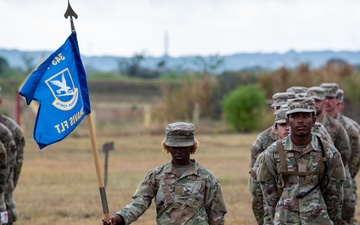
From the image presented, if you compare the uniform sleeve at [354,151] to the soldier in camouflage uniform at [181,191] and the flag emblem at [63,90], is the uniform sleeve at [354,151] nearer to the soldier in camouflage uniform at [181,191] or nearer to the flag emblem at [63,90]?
the soldier in camouflage uniform at [181,191]

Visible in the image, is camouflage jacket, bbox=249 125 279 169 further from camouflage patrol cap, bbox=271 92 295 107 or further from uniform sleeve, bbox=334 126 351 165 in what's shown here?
uniform sleeve, bbox=334 126 351 165

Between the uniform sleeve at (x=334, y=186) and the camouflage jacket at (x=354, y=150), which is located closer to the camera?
the uniform sleeve at (x=334, y=186)

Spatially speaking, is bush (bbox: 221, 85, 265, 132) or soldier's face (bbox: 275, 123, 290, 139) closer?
soldier's face (bbox: 275, 123, 290, 139)

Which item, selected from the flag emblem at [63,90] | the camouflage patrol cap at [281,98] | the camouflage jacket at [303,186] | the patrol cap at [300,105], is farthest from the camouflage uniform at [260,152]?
the flag emblem at [63,90]

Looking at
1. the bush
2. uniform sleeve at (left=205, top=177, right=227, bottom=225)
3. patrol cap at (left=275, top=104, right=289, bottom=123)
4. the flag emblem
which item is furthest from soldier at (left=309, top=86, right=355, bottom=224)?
the bush

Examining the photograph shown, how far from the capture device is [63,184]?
24.4 m

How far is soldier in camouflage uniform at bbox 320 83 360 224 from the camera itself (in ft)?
48.0

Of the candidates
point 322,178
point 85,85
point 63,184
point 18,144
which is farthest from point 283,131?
point 63,184

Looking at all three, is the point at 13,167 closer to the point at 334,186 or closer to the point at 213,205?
the point at 213,205

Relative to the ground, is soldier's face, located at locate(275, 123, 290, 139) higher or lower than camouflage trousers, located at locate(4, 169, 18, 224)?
higher

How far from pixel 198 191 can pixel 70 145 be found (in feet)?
92.3

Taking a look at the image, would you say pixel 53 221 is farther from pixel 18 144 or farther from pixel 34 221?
pixel 18 144

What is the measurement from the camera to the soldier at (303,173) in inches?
380

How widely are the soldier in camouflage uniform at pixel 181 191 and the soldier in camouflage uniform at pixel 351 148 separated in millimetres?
5303
